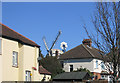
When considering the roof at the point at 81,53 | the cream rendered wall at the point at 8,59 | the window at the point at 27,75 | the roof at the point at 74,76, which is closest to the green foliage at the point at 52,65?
the roof at the point at 81,53

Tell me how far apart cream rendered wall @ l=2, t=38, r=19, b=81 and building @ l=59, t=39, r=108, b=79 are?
25016mm

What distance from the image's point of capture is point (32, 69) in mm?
26422

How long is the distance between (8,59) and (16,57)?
156cm

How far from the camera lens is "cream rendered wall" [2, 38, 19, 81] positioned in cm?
2133

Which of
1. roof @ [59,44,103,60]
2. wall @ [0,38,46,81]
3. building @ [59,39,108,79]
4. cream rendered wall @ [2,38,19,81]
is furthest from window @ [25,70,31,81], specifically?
roof @ [59,44,103,60]

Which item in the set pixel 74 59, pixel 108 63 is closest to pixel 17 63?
pixel 108 63

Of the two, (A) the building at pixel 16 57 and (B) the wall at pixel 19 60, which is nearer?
(A) the building at pixel 16 57

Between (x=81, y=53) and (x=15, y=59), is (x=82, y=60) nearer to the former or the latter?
(x=81, y=53)

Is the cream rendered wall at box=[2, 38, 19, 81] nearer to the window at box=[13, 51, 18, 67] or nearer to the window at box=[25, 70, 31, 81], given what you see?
the window at box=[13, 51, 18, 67]

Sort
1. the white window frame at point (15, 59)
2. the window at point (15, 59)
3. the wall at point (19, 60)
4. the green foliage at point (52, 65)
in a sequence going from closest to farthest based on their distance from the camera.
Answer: the wall at point (19, 60), the white window frame at point (15, 59), the window at point (15, 59), the green foliage at point (52, 65)

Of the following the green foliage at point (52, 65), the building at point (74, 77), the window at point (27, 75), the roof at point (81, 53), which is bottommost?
the building at point (74, 77)

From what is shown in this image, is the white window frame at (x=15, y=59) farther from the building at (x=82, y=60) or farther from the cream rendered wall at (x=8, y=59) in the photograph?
the building at (x=82, y=60)

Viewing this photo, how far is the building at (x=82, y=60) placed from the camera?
46.4 meters

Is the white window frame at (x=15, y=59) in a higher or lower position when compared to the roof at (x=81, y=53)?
lower
